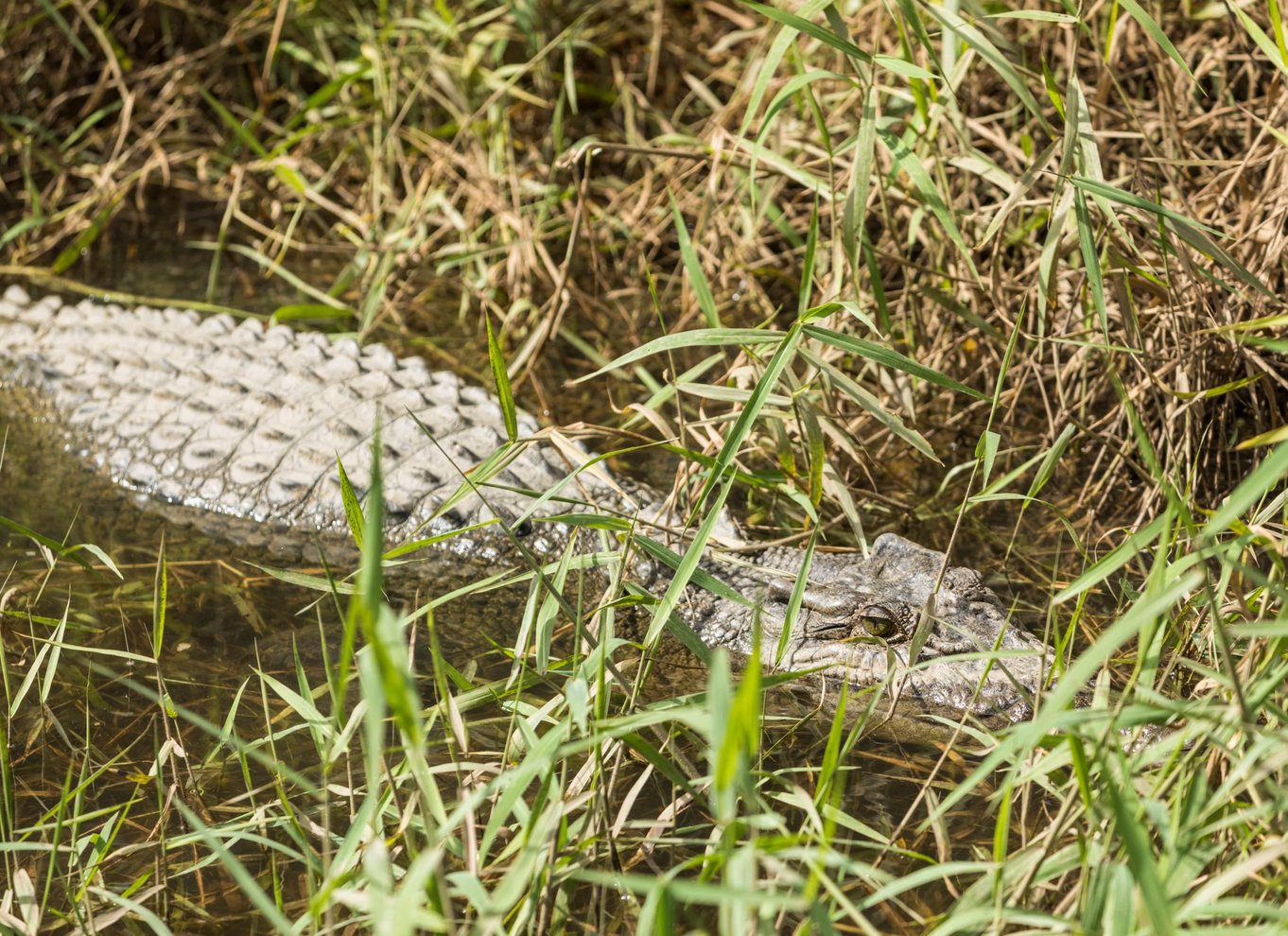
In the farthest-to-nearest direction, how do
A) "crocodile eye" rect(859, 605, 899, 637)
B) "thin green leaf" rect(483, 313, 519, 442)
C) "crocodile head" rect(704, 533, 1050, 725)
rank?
"crocodile eye" rect(859, 605, 899, 637)
"crocodile head" rect(704, 533, 1050, 725)
"thin green leaf" rect(483, 313, 519, 442)

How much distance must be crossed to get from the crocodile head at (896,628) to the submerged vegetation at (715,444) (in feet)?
0.37

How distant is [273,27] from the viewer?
521cm

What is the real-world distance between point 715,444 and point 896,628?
580 millimetres

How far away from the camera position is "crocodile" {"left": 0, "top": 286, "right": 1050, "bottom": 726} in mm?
2471

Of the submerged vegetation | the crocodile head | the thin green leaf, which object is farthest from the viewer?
the crocodile head

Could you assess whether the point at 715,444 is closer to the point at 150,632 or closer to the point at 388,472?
the point at 388,472

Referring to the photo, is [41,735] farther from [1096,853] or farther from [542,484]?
[1096,853]

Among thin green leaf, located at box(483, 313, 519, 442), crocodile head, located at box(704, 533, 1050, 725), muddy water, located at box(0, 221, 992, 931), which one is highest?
thin green leaf, located at box(483, 313, 519, 442)

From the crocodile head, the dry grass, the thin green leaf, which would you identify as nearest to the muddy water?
the crocodile head

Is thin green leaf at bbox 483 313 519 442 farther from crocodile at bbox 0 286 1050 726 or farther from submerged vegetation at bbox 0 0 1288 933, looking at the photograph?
crocodile at bbox 0 286 1050 726

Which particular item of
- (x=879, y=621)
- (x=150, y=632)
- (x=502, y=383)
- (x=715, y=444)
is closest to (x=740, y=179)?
(x=715, y=444)

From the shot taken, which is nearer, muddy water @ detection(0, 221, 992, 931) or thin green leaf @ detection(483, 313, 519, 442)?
thin green leaf @ detection(483, 313, 519, 442)

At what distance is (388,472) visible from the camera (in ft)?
10.5

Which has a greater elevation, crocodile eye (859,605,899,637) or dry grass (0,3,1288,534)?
dry grass (0,3,1288,534)
